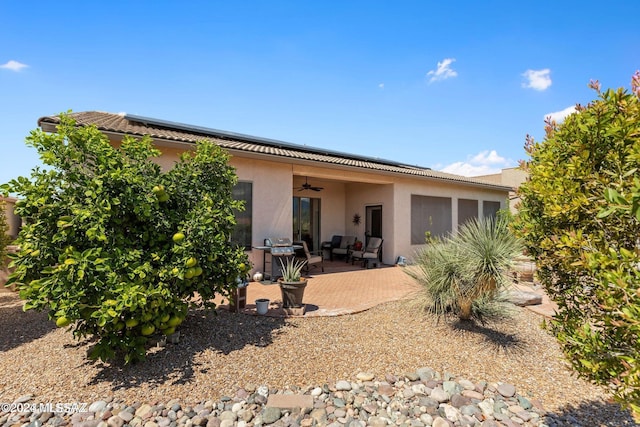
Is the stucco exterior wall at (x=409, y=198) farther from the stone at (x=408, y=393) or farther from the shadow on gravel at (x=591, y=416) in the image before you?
the stone at (x=408, y=393)

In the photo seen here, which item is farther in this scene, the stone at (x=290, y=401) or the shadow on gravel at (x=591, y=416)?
the stone at (x=290, y=401)

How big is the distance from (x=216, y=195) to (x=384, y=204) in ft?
31.0

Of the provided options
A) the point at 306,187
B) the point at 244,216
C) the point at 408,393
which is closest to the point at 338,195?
the point at 306,187

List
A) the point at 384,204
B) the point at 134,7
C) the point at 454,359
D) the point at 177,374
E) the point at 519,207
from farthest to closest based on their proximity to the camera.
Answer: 1. the point at 384,204
2. the point at 134,7
3. the point at 454,359
4. the point at 177,374
5. the point at 519,207

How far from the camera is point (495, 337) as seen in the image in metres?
4.70

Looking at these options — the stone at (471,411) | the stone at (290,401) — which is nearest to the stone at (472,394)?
the stone at (471,411)

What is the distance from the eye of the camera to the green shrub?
4.46m

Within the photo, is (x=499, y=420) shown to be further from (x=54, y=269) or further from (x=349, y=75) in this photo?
(x=349, y=75)

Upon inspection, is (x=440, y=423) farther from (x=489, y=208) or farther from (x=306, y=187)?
(x=489, y=208)

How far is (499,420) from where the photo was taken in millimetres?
3029

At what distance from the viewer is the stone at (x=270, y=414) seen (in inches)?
117

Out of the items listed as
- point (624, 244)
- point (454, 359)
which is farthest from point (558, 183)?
point (454, 359)

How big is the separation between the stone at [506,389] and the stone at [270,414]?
8.47 ft

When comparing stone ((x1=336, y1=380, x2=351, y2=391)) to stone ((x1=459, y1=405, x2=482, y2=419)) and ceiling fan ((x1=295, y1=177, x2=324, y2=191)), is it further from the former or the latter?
ceiling fan ((x1=295, y1=177, x2=324, y2=191))
